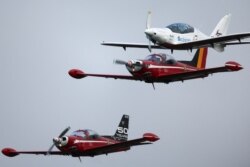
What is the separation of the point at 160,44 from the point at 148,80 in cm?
449

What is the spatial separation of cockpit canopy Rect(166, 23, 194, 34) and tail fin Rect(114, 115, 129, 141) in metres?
9.40

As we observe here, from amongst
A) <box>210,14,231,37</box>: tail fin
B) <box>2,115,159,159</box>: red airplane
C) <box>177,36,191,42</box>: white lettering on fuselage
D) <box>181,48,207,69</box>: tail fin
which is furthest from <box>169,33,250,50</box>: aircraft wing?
<box>2,115,159,159</box>: red airplane

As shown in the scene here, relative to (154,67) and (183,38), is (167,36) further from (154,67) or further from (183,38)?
(154,67)

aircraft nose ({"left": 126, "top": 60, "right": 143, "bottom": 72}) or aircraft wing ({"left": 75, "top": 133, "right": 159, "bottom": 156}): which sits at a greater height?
aircraft nose ({"left": 126, "top": 60, "right": 143, "bottom": 72})

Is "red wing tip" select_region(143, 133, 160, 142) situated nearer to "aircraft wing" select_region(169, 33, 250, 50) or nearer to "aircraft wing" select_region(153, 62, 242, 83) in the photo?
"aircraft wing" select_region(153, 62, 242, 83)

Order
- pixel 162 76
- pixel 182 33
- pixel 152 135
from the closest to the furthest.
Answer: pixel 152 135 < pixel 162 76 < pixel 182 33

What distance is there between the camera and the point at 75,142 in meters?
79.4

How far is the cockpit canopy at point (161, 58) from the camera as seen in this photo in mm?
77125

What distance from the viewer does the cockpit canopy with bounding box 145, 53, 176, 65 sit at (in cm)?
7712

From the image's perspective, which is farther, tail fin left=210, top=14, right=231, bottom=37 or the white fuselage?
tail fin left=210, top=14, right=231, bottom=37

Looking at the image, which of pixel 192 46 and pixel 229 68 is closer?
pixel 229 68

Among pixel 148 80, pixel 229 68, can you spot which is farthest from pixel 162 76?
pixel 229 68

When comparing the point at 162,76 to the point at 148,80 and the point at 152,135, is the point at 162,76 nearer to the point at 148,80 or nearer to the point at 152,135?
the point at 148,80

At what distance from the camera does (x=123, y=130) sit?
85.4 m
